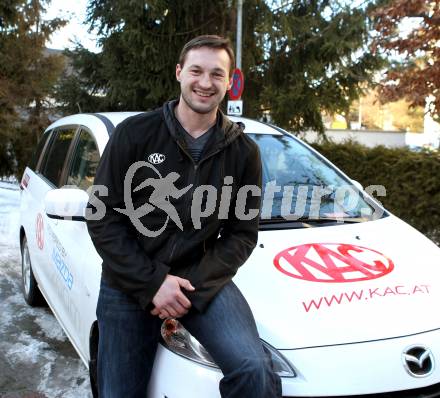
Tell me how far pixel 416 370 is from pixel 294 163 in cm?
168

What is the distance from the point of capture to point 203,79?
6.48 ft

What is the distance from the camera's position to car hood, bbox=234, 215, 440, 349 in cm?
200

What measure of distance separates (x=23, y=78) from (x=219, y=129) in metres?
12.8

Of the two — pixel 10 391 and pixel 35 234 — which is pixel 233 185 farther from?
pixel 35 234

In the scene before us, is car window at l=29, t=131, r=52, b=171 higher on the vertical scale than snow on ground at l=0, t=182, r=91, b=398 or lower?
higher

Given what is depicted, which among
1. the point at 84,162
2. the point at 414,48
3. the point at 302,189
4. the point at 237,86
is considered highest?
the point at 414,48

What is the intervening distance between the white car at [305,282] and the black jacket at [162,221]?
26 cm

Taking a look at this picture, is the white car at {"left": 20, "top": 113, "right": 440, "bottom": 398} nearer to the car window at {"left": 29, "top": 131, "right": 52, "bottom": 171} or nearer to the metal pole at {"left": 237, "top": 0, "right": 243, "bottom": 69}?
the car window at {"left": 29, "top": 131, "right": 52, "bottom": 171}

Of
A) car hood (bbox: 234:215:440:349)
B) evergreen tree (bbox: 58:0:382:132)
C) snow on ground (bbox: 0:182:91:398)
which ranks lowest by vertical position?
snow on ground (bbox: 0:182:91:398)

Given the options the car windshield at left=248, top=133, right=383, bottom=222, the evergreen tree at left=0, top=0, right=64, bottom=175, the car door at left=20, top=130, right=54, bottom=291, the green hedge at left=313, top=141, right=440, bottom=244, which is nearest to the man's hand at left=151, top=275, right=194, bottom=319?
the car windshield at left=248, top=133, right=383, bottom=222

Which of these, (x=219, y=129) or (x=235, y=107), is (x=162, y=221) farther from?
(x=235, y=107)

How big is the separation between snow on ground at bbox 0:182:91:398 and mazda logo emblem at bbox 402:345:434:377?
187 centimetres

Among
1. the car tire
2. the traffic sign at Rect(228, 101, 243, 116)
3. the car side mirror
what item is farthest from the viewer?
the traffic sign at Rect(228, 101, 243, 116)

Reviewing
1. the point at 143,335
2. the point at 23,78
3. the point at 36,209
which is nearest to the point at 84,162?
the point at 36,209
